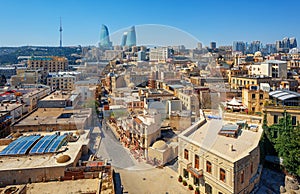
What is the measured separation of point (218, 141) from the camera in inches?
152

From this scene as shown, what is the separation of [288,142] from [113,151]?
2.92m

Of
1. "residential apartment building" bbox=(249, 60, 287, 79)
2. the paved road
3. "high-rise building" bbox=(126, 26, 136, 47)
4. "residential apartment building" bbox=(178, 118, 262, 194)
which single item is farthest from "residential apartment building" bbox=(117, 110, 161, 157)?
"residential apartment building" bbox=(249, 60, 287, 79)

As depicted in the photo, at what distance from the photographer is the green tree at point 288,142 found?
426cm

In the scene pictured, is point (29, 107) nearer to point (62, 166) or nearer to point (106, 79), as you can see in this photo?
point (106, 79)

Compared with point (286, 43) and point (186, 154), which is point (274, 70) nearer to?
point (186, 154)

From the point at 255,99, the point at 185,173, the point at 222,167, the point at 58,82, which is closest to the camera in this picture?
the point at 222,167

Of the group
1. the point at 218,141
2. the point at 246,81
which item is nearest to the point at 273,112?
the point at 218,141

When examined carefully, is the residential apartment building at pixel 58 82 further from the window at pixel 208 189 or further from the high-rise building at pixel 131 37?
the high-rise building at pixel 131 37

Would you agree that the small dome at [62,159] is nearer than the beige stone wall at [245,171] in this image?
No

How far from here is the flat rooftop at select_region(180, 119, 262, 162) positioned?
10.9ft

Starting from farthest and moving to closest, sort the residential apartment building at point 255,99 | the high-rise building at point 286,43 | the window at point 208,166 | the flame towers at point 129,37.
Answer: the high-rise building at point 286,43
the residential apartment building at point 255,99
the window at point 208,166
the flame towers at point 129,37

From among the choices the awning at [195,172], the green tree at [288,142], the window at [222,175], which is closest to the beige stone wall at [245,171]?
the window at [222,175]

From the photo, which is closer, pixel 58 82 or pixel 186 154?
pixel 186 154

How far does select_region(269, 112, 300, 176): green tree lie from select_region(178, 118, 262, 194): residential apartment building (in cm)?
56
